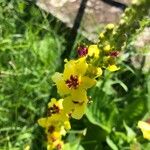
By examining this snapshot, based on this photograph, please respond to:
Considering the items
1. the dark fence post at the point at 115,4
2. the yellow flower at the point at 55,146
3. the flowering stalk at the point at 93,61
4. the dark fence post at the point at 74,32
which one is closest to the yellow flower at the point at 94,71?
the flowering stalk at the point at 93,61

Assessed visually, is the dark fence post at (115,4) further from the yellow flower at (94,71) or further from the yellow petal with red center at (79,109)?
the yellow flower at (94,71)

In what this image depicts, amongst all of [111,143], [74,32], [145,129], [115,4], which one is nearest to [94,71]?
[145,129]

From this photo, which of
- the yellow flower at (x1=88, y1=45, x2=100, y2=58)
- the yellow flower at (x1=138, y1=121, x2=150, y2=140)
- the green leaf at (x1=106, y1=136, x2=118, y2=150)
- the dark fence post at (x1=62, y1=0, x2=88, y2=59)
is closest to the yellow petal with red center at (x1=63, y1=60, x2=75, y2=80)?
the yellow flower at (x1=88, y1=45, x2=100, y2=58)

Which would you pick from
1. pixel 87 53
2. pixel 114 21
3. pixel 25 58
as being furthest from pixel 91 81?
pixel 114 21

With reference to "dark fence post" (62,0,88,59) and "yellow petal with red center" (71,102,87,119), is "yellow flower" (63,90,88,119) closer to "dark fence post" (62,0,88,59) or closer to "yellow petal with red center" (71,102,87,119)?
"yellow petal with red center" (71,102,87,119)

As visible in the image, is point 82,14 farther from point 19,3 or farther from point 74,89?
point 74,89

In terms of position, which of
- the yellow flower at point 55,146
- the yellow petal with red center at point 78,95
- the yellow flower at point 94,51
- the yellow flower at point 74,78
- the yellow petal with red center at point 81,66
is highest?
the yellow flower at point 94,51
